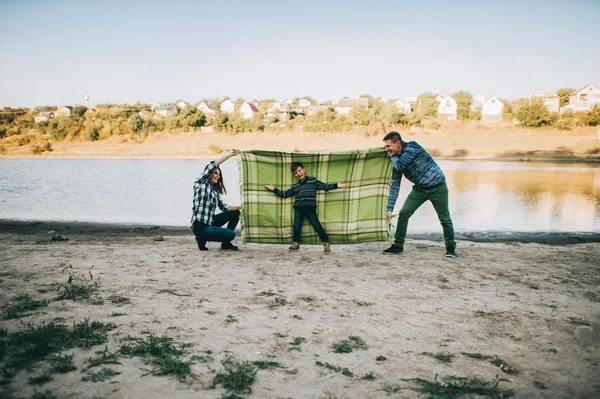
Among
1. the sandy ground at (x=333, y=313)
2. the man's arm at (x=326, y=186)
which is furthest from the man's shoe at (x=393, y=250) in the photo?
the man's arm at (x=326, y=186)

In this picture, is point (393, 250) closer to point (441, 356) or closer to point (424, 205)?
point (441, 356)

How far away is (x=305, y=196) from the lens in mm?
7062

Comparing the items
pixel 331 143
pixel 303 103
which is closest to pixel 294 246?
pixel 331 143

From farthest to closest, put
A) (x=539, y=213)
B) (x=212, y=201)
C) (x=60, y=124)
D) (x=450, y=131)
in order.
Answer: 1. (x=60, y=124)
2. (x=450, y=131)
3. (x=539, y=213)
4. (x=212, y=201)

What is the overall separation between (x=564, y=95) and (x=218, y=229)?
99742mm

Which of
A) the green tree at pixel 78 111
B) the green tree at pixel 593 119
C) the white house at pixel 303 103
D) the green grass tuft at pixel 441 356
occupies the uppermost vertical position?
the white house at pixel 303 103

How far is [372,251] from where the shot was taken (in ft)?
24.8

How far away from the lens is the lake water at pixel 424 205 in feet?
39.1

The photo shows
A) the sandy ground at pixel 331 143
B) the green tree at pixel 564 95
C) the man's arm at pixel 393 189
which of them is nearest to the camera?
the man's arm at pixel 393 189

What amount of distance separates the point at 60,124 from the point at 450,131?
56257 mm

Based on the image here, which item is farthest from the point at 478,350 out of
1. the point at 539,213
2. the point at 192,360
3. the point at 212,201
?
the point at 539,213

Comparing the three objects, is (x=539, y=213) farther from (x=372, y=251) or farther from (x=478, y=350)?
(x=478, y=350)

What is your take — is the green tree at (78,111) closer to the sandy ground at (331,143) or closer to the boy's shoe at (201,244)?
the sandy ground at (331,143)

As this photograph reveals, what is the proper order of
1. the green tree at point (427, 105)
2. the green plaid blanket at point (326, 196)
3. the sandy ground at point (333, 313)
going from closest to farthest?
1. the sandy ground at point (333, 313)
2. the green plaid blanket at point (326, 196)
3. the green tree at point (427, 105)
